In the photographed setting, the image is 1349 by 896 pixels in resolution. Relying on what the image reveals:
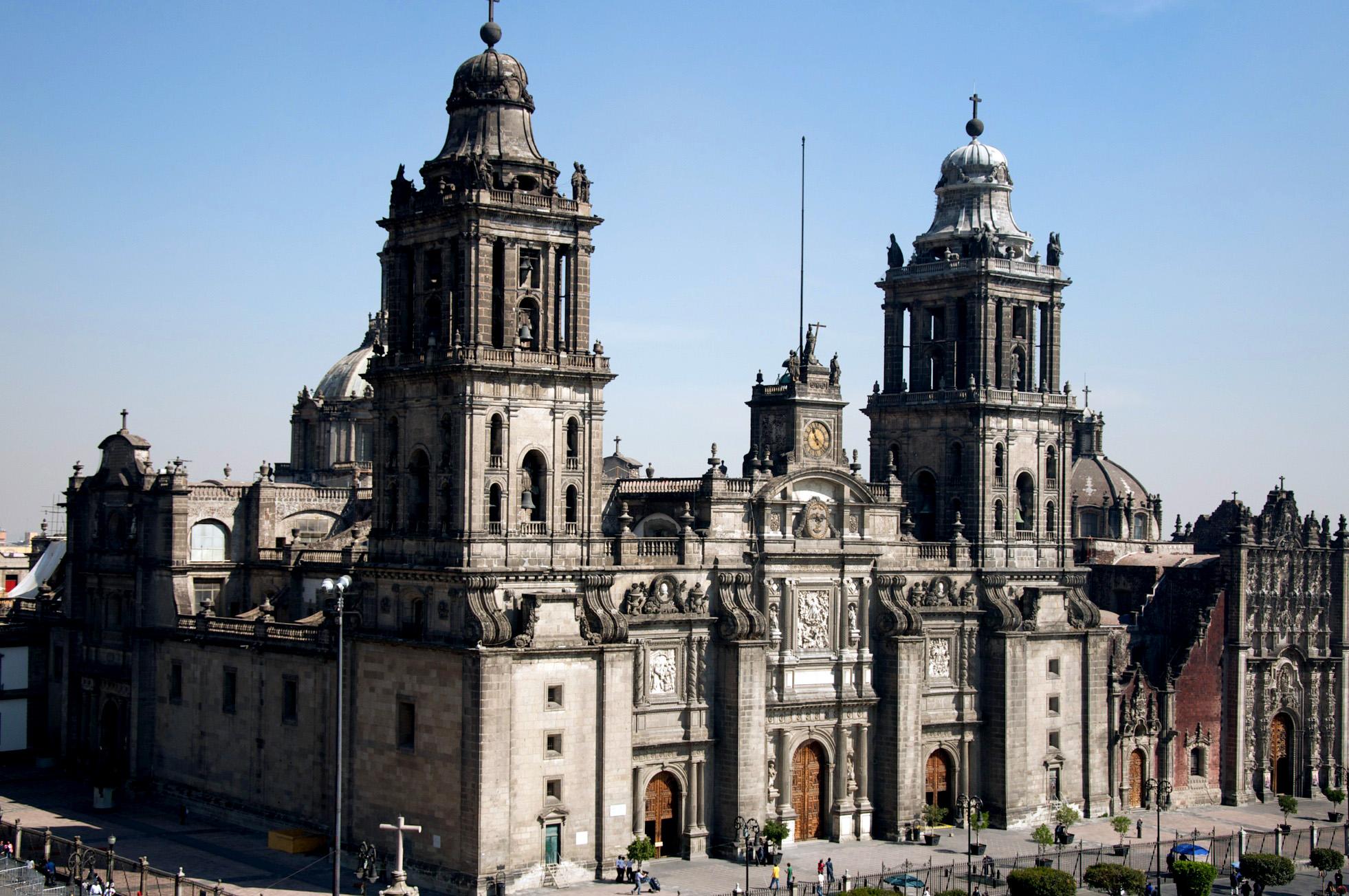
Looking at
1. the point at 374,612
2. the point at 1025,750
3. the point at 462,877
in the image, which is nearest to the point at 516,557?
the point at 374,612

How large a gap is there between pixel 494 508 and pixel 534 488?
2.02 m

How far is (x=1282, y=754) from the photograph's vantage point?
299 feet

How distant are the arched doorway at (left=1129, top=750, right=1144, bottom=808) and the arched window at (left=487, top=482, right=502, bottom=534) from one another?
36420mm

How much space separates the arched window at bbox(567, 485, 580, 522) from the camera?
6606cm

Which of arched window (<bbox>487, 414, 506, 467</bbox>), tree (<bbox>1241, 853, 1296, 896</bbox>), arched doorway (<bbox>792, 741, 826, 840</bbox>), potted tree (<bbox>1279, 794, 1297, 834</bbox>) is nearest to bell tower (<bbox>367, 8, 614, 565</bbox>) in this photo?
arched window (<bbox>487, 414, 506, 467</bbox>)

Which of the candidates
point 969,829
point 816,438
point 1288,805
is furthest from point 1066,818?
point 816,438

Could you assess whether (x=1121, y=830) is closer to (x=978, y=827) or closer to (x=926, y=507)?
(x=978, y=827)

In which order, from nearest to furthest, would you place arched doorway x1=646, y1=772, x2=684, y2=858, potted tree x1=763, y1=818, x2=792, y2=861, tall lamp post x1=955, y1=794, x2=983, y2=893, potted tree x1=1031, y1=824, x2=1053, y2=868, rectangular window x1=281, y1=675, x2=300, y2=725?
tall lamp post x1=955, y1=794, x2=983, y2=893
potted tree x1=763, y1=818, x2=792, y2=861
arched doorway x1=646, y1=772, x2=684, y2=858
potted tree x1=1031, y1=824, x2=1053, y2=868
rectangular window x1=281, y1=675, x2=300, y2=725

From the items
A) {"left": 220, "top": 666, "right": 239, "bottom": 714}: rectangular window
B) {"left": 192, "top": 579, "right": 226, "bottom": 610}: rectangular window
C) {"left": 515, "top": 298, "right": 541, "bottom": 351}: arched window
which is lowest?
{"left": 220, "top": 666, "right": 239, "bottom": 714}: rectangular window

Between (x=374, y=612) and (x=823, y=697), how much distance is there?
19.5m

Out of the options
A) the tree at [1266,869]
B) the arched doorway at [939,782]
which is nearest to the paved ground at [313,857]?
the arched doorway at [939,782]

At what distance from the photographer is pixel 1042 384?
3231 inches

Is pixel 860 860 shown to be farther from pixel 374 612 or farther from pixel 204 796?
pixel 204 796

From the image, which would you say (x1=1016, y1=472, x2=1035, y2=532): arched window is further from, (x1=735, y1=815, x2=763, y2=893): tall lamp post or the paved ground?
(x1=735, y1=815, x2=763, y2=893): tall lamp post
